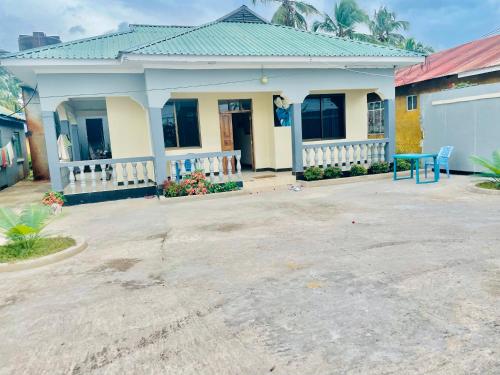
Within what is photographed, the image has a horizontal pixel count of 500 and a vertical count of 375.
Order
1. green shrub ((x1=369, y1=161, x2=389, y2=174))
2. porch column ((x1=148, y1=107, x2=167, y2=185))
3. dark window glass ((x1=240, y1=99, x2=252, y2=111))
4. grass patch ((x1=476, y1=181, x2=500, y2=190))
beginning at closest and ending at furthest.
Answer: grass patch ((x1=476, y1=181, x2=500, y2=190))
porch column ((x1=148, y1=107, x2=167, y2=185))
green shrub ((x1=369, y1=161, x2=389, y2=174))
dark window glass ((x1=240, y1=99, x2=252, y2=111))

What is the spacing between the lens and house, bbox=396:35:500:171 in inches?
420

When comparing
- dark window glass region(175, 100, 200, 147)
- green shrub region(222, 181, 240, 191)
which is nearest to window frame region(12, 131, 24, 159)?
dark window glass region(175, 100, 200, 147)

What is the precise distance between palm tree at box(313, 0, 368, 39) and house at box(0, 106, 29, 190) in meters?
19.5

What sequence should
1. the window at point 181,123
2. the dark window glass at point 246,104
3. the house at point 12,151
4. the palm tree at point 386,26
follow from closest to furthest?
the window at point 181,123 < the dark window glass at point 246,104 < the house at point 12,151 < the palm tree at point 386,26

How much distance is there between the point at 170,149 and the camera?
37.9 ft

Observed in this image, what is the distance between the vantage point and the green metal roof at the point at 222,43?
31.9 feet

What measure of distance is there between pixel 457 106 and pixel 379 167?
2.85 m

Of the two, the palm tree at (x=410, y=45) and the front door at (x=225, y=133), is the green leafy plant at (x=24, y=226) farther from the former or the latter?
the palm tree at (x=410, y=45)

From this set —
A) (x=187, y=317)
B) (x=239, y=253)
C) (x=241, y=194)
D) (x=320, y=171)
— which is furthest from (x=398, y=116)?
(x=187, y=317)

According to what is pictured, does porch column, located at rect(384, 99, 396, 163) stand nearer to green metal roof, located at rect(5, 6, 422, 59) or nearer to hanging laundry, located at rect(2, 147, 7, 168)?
green metal roof, located at rect(5, 6, 422, 59)

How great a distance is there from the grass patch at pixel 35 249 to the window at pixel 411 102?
16.7m

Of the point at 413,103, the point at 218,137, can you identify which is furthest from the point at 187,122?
the point at 413,103

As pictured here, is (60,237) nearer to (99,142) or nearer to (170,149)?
(170,149)

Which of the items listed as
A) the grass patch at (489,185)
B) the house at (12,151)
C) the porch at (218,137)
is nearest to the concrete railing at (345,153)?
the porch at (218,137)
